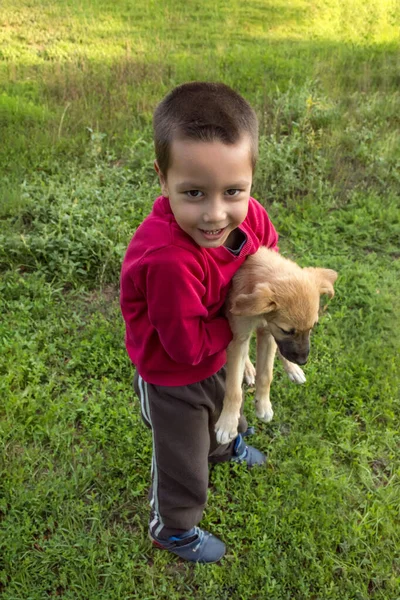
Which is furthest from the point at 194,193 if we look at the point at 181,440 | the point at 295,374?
the point at 295,374

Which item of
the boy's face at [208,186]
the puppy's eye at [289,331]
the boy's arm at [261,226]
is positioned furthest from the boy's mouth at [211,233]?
the puppy's eye at [289,331]

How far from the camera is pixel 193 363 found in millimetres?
2176

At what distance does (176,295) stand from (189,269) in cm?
11

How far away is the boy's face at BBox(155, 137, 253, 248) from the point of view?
5.95 feet

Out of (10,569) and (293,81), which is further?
(293,81)

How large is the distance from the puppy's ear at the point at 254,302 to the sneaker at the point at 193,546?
4.67ft

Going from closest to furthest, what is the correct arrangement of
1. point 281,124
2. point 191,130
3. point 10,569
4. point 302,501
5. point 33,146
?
point 191,130 < point 10,569 < point 302,501 < point 33,146 < point 281,124

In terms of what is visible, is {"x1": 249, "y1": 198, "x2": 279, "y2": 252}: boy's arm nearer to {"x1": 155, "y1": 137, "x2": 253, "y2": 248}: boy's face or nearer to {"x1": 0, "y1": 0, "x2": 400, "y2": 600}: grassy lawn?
{"x1": 155, "y1": 137, "x2": 253, "y2": 248}: boy's face

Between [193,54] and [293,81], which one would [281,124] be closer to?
[293,81]

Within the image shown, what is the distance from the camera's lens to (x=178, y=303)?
1978 millimetres

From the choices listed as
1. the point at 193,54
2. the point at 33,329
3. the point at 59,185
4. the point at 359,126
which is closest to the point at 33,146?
the point at 59,185

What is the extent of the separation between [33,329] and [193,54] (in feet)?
18.1

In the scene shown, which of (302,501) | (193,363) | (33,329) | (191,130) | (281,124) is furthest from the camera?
(281,124)

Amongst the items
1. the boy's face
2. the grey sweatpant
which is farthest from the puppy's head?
the grey sweatpant
